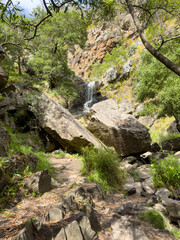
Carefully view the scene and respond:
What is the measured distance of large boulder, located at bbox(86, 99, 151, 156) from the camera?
8070 mm

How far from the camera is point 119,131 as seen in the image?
798cm

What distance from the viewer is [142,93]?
11.4 metres

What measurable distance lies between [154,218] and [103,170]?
1.94m

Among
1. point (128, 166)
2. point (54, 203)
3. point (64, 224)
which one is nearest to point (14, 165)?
point (54, 203)

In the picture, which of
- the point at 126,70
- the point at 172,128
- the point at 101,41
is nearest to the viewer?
the point at 172,128

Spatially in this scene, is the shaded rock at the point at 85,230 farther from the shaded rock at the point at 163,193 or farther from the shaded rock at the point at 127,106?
the shaded rock at the point at 127,106

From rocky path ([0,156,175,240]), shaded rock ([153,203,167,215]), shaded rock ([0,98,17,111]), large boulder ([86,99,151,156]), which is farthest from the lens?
large boulder ([86,99,151,156])

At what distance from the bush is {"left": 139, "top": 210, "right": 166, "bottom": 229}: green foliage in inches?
55.3

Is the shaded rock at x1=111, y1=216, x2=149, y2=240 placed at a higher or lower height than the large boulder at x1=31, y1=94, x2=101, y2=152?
lower

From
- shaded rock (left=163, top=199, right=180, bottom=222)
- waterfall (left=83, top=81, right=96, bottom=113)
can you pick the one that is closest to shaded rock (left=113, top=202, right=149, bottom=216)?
shaded rock (left=163, top=199, right=180, bottom=222)

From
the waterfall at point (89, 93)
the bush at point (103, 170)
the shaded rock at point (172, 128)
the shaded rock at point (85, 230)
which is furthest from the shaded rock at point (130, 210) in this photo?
the waterfall at point (89, 93)

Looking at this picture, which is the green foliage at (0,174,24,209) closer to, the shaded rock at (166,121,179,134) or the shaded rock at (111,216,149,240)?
the shaded rock at (111,216,149,240)

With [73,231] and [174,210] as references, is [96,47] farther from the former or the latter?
[73,231]

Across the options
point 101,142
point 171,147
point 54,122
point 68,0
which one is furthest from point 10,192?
point 171,147
